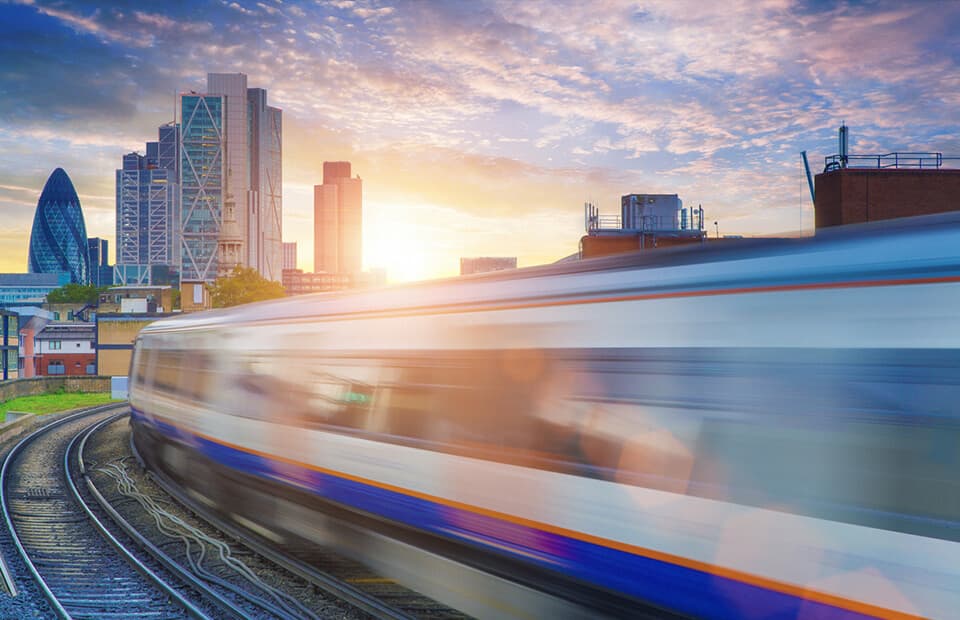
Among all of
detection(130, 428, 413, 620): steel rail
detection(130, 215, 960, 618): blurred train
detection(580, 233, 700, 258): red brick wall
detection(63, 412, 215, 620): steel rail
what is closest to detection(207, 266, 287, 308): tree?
detection(580, 233, 700, 258): red brick wall

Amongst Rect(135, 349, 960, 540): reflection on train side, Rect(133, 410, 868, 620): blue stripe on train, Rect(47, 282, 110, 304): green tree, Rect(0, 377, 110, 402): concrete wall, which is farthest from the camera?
Rect(47, 282, 110, 304): green tree

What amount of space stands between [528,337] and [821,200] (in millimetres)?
24962

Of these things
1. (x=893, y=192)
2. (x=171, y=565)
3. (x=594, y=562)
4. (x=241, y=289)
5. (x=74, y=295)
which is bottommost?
(x=171, y=565)

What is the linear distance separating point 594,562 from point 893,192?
82.8 feet

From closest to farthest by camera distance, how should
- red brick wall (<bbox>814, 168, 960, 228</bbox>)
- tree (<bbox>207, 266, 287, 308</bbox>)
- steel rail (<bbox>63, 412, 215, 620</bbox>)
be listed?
steel rail (<bbox>63, 412, 215, 620</bbox>)
red brick wall (<bbox>814, 168, 960, 228</bbox>)
tree (<bbox>207, 266, 287, 308</bbox>)

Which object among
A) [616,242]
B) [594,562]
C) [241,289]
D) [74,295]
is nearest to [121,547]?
[594,562]

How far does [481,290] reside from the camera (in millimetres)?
6277

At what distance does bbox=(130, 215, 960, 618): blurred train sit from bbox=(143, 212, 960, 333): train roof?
24mm

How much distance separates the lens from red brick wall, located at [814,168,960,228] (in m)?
25.9

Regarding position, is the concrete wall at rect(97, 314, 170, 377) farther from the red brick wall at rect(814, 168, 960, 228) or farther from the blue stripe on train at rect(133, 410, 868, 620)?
the blue stripe on train at rect(133, 410, 868, 620)

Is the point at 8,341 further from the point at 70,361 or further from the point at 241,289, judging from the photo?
the point at 241,289

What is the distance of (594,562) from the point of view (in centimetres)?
490

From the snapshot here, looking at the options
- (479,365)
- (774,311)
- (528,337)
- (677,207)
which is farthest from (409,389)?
(677,207)

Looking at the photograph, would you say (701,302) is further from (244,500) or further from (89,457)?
(89,457)
